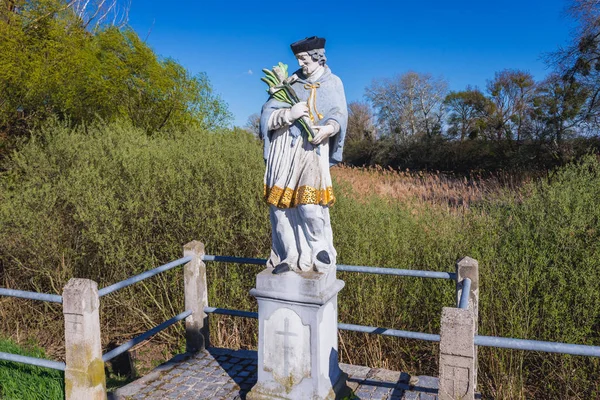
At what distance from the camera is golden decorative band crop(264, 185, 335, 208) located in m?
3.48

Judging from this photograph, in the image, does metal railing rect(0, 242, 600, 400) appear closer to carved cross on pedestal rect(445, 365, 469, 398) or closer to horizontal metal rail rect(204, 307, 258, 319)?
horizontal metal rail rect(204, 307, 258, 319)

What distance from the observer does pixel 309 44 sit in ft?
11.4

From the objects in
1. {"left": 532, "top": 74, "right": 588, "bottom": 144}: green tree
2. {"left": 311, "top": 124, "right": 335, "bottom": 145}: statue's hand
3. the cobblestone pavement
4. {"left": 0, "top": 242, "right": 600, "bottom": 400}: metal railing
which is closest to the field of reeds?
the cobblestone pavement

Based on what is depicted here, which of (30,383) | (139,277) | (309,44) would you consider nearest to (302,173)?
(309,44)

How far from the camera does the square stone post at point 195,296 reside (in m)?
4.75

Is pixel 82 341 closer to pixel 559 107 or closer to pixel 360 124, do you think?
pixel 559 107

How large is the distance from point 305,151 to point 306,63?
2.05ft

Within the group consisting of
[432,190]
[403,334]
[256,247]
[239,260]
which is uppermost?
[432,190]

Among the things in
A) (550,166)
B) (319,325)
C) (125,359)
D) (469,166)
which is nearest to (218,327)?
(125,359)

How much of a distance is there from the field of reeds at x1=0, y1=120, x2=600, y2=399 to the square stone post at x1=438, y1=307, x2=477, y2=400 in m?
2.22

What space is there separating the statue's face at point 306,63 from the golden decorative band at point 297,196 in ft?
2.75

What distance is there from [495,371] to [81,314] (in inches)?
152

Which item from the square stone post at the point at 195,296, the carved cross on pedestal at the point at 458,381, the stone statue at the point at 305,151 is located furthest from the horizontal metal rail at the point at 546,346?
the square stone post at the point at 195,296

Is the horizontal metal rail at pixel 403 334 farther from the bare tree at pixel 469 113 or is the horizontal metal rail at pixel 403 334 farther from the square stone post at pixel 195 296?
the bare tree at pixel 469 113
